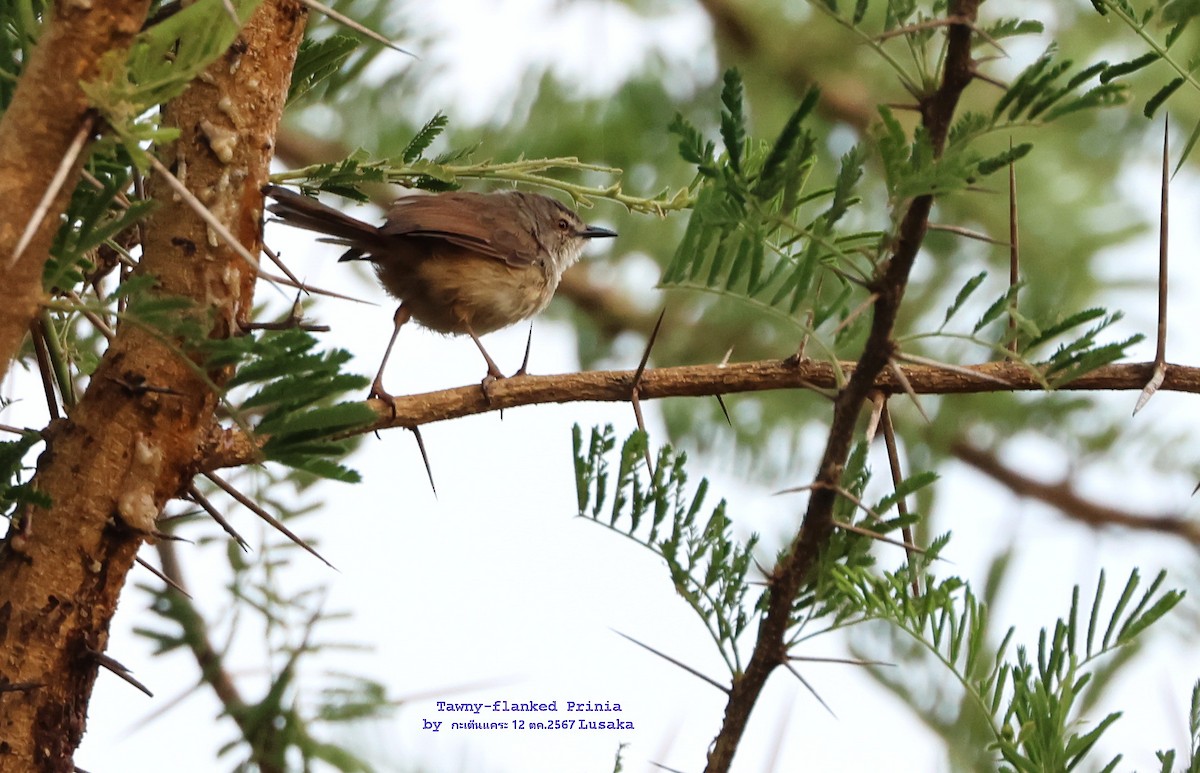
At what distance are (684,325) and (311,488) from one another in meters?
2.11

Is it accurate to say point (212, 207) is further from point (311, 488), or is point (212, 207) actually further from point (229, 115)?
point (311, 488)

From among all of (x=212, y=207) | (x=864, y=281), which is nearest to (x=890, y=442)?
(x=864, y=281)

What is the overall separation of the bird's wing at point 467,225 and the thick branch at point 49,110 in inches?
109

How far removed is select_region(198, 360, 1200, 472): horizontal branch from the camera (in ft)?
7.33

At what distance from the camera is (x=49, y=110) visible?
1.50 meters

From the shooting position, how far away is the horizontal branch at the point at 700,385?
2234mm

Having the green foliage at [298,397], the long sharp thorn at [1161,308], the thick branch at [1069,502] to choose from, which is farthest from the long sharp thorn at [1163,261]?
the thick branch at [1069,502]

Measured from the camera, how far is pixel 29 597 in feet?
6.25

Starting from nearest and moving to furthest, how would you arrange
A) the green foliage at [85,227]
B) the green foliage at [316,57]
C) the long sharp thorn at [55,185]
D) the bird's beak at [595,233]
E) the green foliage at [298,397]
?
the long sharp thorn at [55,185] → the green foliage at [85,227] → the green foliage at [298,397] → the green foliage at [316,57] → the bird's beak at [595,233]

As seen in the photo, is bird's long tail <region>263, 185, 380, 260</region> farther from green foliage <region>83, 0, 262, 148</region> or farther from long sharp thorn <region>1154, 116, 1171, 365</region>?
long sharp thorn <region>1154, 116, 1171, 365</region>

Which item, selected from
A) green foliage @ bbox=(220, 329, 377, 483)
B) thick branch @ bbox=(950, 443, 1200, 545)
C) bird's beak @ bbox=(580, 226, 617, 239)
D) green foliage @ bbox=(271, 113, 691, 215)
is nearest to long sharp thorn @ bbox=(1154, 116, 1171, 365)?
green foliage @ bbox=(271, 113, 691, 215)

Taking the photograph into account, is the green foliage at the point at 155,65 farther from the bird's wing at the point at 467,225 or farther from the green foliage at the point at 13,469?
the bird's wing at the point at 467,225

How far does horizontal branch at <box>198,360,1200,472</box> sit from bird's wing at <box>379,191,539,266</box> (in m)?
1.93

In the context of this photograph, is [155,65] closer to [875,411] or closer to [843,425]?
[843,425]
